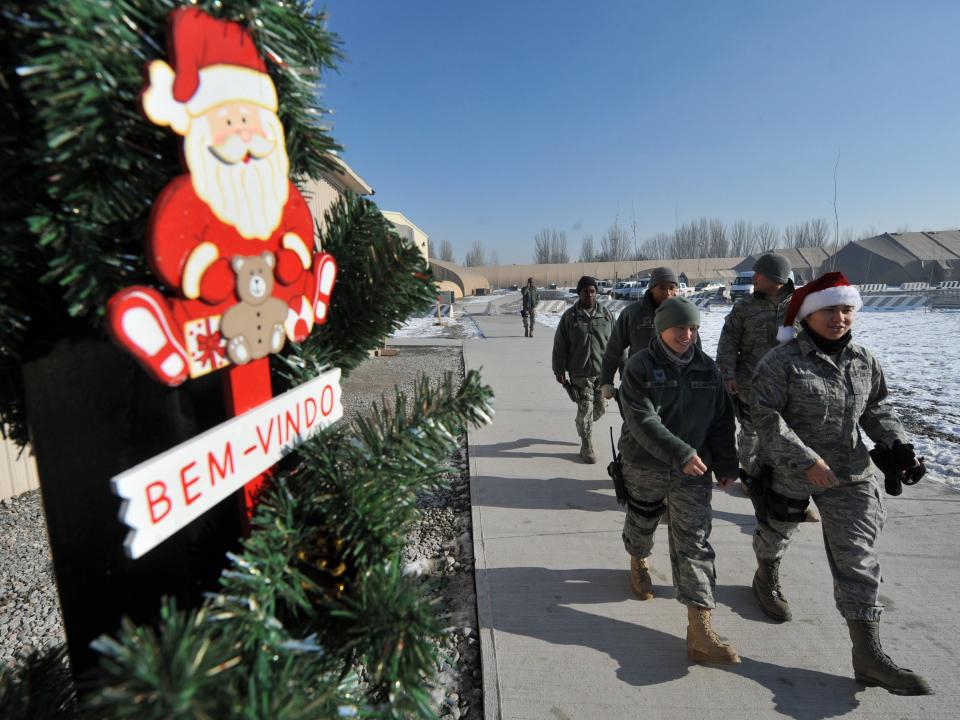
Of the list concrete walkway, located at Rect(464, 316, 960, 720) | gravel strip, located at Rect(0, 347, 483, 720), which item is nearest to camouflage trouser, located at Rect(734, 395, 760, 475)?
concrete walkway, located at Rect(464, 316, 960, 720)

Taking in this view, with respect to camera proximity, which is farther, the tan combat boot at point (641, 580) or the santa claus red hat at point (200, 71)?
the tan combat boot at point (641, 580)

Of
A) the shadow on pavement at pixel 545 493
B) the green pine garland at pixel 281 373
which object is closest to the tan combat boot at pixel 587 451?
the shadow on pavement at pixel 545 493

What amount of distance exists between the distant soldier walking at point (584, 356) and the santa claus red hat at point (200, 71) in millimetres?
4013

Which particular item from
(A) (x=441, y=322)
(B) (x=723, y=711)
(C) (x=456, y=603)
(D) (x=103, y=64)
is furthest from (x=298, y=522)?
(A) (x=441, y=322)

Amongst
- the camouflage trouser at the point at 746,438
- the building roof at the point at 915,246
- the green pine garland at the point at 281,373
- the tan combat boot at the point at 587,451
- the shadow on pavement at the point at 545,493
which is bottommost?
the shadow on pavement at the point at 545,493

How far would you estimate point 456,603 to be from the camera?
2.78 m

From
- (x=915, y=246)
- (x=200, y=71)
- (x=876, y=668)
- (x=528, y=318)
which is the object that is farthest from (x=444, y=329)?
(x=915, y=246)

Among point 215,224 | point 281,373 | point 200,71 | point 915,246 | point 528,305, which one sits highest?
point 915,246

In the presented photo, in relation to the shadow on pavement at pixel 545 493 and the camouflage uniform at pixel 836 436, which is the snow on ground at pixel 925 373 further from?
the shadow on pavement at pixel 545 493

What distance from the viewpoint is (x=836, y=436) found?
2344 millimetres

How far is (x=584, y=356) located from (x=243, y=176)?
13.5 feet

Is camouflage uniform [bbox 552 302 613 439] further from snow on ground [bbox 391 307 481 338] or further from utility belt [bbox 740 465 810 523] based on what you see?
snow on ground [bbox 391 307 481 338]

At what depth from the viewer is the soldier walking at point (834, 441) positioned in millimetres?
2215

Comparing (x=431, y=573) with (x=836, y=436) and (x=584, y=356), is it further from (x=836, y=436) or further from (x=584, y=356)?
(x=584, y=356)
